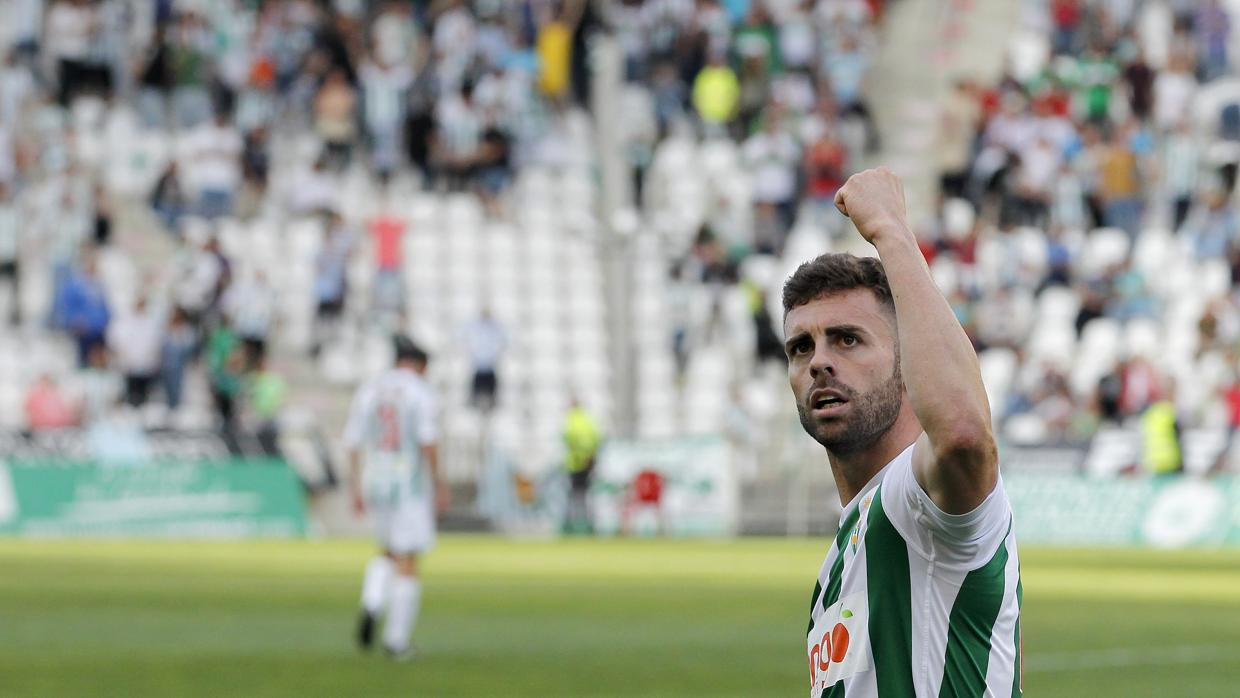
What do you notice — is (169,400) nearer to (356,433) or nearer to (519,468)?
(519,468)

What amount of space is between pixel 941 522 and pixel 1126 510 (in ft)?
85.3

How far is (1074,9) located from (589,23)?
319 inches

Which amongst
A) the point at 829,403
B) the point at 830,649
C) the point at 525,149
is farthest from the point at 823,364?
the point at 525,149

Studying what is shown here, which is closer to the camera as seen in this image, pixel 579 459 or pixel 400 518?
pixel 400 518

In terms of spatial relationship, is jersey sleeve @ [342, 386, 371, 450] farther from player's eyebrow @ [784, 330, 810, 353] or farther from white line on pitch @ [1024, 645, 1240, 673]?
player's eyebrow @ [784, 330, 810, 353]

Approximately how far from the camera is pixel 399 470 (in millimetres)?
14656

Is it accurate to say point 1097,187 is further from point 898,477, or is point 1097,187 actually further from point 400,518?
point 898,477

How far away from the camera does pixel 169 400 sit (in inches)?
1176

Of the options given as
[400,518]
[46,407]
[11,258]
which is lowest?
[400,518]

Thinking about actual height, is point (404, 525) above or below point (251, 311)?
below

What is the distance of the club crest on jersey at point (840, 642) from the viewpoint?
156 inches

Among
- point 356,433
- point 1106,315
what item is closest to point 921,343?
point 356,433

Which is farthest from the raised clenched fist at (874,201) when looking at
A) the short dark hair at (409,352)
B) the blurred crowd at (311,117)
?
the blurred crowd at (311,117)

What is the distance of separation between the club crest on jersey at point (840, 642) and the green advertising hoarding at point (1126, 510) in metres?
24.8
